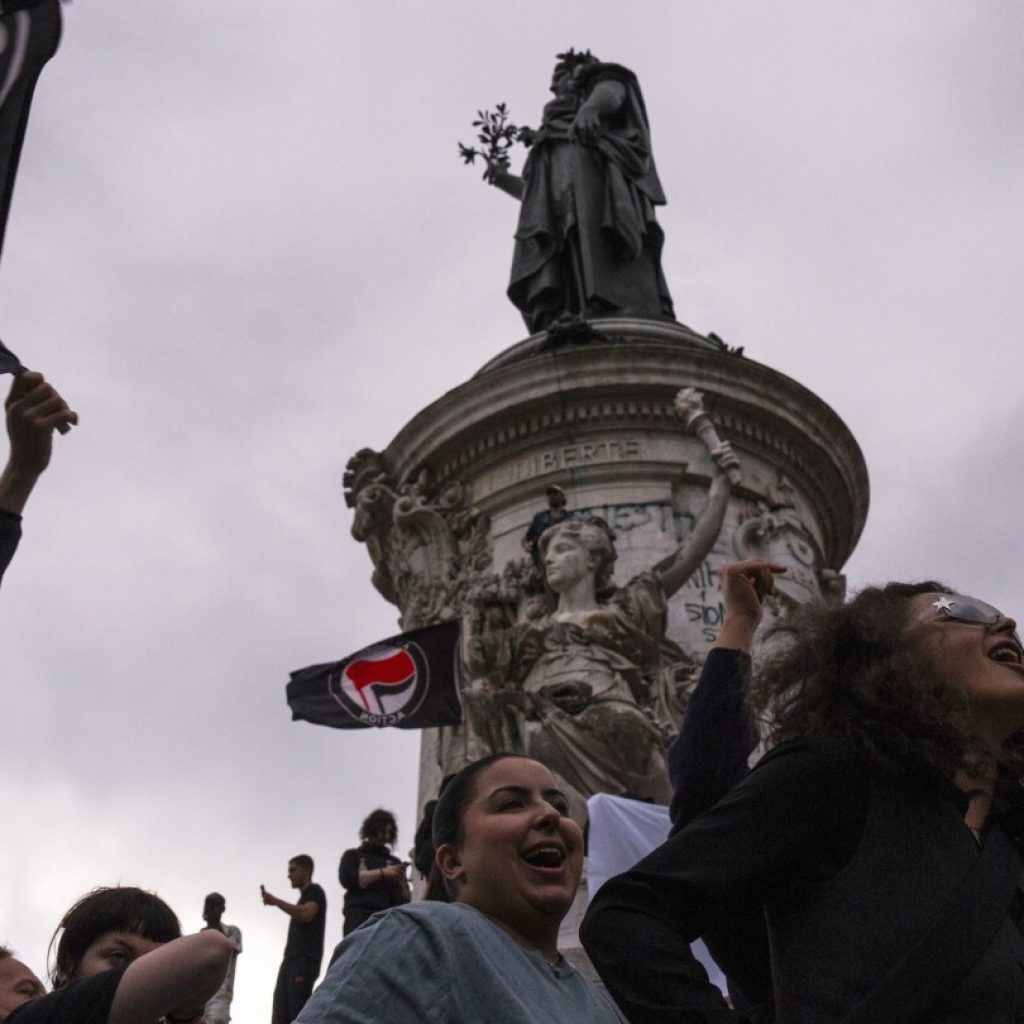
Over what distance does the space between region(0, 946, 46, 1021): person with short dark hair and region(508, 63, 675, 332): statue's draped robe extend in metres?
11.7

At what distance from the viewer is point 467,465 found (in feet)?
42.1

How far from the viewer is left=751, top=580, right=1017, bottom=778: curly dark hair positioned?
2.89m

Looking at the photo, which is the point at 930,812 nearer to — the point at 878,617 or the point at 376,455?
the point at 878,617

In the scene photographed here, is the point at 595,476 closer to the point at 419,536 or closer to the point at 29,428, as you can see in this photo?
the point at 419,536

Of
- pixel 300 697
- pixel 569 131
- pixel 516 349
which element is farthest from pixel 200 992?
pixel 569 131

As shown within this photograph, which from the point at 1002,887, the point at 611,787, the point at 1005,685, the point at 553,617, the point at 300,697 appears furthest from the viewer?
the point at 300,697

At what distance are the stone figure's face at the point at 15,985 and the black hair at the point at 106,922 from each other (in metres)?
0.32

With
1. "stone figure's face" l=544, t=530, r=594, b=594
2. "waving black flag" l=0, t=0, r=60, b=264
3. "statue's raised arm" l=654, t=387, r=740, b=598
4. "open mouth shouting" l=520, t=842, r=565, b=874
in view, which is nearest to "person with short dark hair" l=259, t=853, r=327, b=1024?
"stone figure's face" l=544, t=530, r=594, b=594

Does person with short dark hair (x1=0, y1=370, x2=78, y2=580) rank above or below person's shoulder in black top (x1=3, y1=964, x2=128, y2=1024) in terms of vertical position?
above

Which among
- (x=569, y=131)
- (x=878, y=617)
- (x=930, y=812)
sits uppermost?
(x=569, y=131)

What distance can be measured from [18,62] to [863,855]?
3531mm

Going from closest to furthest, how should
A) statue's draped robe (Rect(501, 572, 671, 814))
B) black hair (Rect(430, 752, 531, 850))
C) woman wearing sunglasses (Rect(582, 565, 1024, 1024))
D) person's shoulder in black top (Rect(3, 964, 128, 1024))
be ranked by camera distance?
woman wearing sunglasses (Rect(582, 565, 1024, 1024))
person's shoulder in black top (Rect(3, 964, 128, 1024))
black hair (Rect(430, 752, 531, 850))
statue's draped robe (Rect(501, 572, 671, 814))

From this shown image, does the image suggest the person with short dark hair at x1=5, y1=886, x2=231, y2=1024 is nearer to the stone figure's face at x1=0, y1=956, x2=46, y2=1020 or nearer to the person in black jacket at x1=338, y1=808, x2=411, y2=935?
the stone figure's face at x1=0, y1=956, x2=46, y2=1020

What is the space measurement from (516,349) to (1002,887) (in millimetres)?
11242
